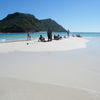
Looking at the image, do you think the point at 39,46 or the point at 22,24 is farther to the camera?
the point at 22,24

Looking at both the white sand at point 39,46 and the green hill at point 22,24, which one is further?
the green hill at point 22,24

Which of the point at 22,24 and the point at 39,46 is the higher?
the point at 22,24

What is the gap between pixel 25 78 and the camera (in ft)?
15.8

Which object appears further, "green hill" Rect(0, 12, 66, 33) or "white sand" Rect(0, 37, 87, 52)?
"green hill" Rect(0, 12, 66, 33)

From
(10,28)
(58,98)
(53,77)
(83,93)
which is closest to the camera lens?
(58,98)

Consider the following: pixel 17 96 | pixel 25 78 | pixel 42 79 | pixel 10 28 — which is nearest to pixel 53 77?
pixel 42 79

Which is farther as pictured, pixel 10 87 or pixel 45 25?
pixel 45 25

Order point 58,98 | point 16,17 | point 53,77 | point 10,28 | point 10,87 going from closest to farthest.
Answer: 1. point 58,98
2. point 10,87
3. point 53,77
4. point 10,28
5. point 16,17

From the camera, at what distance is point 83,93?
3.70 m

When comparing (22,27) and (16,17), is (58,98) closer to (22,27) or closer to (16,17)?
(22,27)

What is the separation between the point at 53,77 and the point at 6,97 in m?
1.84

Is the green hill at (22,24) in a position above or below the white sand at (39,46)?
above

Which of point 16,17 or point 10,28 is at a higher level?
point 16,17

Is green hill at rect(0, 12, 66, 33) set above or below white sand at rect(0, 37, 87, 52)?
above
